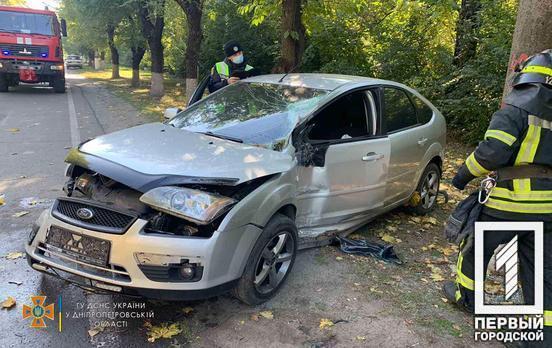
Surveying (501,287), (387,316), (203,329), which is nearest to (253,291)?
(203,329)

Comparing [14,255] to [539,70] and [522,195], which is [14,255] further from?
[539,70]

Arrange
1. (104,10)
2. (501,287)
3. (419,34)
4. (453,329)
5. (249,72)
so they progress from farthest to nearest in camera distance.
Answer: (104,10), (419,34), (249,72), (501,287), (453,329)

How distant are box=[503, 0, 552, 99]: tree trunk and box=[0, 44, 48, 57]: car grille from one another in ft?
53.6

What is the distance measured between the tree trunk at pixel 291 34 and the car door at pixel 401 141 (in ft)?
13.6

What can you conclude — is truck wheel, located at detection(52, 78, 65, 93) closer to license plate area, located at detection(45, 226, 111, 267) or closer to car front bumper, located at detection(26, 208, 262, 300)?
license plate area, located at detection(45, 226, 111, 267)

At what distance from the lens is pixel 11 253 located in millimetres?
3963

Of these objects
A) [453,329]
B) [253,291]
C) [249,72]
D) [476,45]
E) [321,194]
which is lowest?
[453,329]

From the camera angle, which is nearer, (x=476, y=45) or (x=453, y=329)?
(x=453, y=329)

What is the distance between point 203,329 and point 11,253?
6.82 ft

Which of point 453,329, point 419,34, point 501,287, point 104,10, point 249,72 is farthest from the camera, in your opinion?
point 104,10

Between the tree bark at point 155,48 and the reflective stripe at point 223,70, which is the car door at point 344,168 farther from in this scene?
the tree bark at point 155,48

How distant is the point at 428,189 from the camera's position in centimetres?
548

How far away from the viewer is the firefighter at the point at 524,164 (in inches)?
107

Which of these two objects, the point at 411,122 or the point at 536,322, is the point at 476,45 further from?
the point at 536,322
